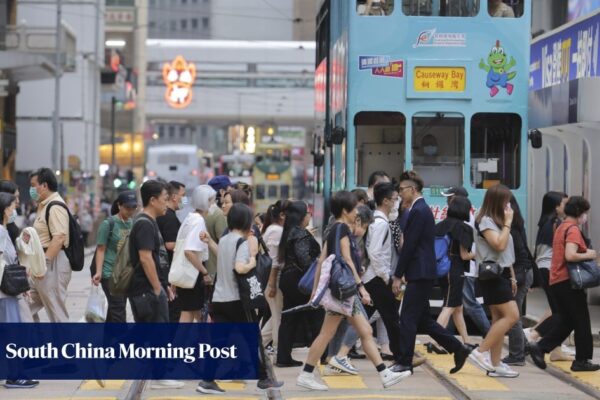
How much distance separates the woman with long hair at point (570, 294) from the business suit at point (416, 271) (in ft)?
4.37

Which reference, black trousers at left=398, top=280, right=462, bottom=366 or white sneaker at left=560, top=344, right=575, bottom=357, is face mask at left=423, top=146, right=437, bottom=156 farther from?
black trousers at left=398, top=280, right=462, bottom=366

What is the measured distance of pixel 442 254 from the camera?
45.6 ft

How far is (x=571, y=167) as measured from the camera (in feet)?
72.5

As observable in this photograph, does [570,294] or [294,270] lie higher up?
[294,270]

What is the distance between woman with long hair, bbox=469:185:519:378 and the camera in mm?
12664

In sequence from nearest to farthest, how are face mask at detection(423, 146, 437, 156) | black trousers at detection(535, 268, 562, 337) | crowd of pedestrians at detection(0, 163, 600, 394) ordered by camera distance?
crowd of pedestrians at detection(0, 163, 600, 394) → black trousers at detection(535, 268, 562, 337) → face mask at detection(423, 146, 437, 156)

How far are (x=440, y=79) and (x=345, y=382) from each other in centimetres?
624

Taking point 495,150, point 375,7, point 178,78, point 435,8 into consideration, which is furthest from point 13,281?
point 178,78

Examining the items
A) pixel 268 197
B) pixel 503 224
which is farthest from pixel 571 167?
pixel 268 197

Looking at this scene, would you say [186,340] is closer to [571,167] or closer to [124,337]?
[124,337]

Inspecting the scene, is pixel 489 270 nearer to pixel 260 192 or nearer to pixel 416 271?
pixel 416 271

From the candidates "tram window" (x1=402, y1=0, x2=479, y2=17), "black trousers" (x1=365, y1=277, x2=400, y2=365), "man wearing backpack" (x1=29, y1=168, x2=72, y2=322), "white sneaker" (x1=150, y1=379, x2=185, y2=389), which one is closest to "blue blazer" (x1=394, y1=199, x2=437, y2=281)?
"black trousers" (x1=365, y1=277, x2=400, y2=365)

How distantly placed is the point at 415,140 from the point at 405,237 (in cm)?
592

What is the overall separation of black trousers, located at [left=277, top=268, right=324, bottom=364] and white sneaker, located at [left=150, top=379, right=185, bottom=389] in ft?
4.62
